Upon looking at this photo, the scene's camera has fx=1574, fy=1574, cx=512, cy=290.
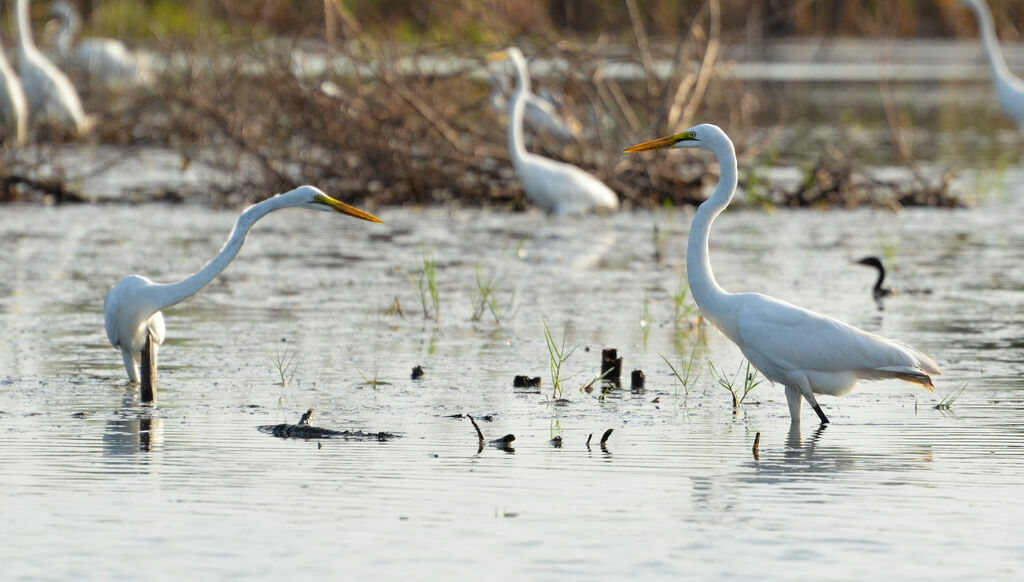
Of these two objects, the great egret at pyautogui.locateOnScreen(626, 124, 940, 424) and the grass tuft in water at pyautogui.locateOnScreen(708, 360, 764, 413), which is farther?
the grass tuft in water at pyautogui.locateOnScreen(708, 360, 764, 413)

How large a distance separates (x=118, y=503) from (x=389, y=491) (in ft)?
2.78

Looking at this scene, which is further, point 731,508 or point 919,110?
point 919,110

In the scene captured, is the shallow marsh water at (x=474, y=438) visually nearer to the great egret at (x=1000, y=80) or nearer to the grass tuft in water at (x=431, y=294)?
the grass tuft in water at (x=431, y=294)

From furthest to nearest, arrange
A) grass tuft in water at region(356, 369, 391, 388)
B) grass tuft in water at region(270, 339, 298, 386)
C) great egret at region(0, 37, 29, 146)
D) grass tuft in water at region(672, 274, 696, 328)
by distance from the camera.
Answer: great egret at region(0, 37, 29, 146)
grass tuft in water at region(672, 274, 696, 328)
grass tuft in water at region(270, 339, 298, 386)
grass tuft in water at region(356, 369, 391, 388)

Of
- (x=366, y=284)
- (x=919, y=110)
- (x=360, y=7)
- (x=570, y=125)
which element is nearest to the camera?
(x=366, y=284)

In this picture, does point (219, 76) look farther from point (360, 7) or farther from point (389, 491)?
point (360, 7)

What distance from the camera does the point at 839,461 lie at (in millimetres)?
5605

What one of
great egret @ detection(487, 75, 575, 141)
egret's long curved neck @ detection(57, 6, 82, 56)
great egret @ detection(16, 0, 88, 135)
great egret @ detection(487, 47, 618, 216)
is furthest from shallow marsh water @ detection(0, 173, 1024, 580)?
egret's long curved neck @ detection(57, 6, 82, 56)

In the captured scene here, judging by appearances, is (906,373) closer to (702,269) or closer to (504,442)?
(702,269)

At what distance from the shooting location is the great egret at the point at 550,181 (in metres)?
13.0

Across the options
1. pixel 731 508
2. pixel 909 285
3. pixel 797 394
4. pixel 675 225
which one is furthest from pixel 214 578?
pixel 675 225

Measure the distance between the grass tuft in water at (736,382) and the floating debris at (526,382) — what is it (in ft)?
2.47

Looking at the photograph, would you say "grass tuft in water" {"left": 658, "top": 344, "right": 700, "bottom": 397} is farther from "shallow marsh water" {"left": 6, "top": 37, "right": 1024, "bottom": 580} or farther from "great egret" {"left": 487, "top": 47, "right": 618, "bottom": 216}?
"great egret" {"left": 487, "top": 47, "right": 618, "bottom": 216}

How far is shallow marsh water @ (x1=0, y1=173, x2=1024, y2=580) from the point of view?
447 cm
